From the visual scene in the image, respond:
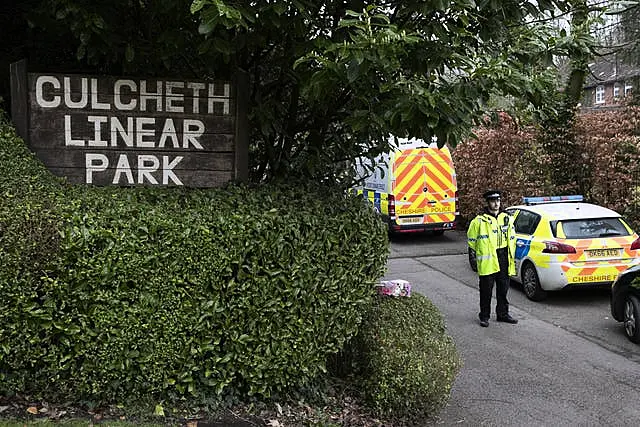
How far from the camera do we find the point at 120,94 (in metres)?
5.39

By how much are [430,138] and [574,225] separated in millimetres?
6795

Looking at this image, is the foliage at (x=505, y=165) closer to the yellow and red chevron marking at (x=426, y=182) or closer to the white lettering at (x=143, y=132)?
the yellow and red chevron marking at (x=426, y=182)

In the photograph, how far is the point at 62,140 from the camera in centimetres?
536

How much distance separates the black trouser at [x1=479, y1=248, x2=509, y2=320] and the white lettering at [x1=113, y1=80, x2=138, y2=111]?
19.0ft

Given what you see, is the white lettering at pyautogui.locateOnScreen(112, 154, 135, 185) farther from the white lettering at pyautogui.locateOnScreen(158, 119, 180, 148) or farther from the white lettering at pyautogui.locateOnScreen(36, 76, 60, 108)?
the white lettering at pyautogui.locateOnScreen(36, 76, 60, 108)

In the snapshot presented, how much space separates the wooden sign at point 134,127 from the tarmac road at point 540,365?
2.95m

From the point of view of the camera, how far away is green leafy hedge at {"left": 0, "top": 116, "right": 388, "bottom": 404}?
4336 millimetres

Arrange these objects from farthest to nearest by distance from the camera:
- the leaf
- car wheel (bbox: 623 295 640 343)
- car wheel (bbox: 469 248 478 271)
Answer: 1. car wheel (bbox: 469 248 478 271)
2. car wheel (bbox: 623 295 640 343)
3. the leaf

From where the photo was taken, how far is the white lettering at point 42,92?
5.26 metres

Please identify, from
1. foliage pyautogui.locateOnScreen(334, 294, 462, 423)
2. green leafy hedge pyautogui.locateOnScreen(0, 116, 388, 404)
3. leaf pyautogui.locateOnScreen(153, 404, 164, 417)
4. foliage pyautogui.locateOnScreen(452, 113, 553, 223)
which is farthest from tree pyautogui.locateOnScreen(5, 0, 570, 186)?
foliage pyautogui.locateOnScreen(452, 113, 553, 223)

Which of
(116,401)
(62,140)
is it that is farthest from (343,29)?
(116,401)

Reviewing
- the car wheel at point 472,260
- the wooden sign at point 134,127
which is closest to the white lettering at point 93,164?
the wooden sign at point 134,127

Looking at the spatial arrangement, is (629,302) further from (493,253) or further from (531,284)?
(531,284)

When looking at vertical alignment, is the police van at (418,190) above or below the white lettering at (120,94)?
below
